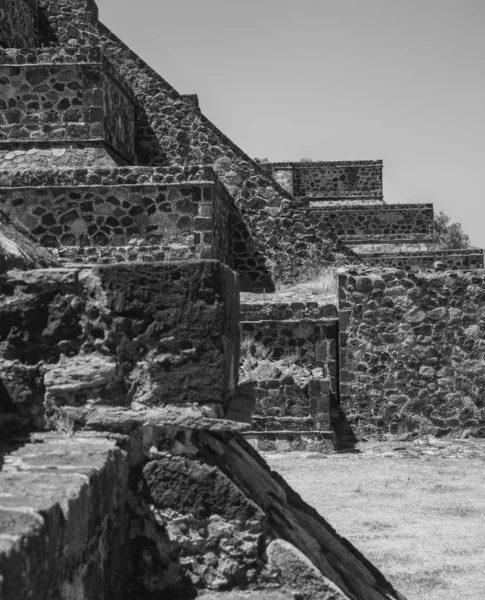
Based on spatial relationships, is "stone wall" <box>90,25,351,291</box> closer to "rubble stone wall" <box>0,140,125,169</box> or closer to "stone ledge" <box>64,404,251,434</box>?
"rubble stone wall" <box>0,140,125,169</box>

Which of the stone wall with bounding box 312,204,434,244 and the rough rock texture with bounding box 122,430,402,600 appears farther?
the stone wall with bounding box 312,204,434,244

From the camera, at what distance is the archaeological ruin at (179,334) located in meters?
2.80

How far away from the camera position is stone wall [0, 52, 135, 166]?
45.2 feet

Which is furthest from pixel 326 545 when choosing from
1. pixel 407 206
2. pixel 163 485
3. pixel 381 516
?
pixel 407 206

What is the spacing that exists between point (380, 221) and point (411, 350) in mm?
15341

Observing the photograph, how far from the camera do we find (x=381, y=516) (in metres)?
7.34

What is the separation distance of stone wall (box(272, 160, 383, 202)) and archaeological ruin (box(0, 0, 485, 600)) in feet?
0.21

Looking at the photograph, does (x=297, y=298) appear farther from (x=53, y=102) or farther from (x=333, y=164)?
(x=333, y=164)

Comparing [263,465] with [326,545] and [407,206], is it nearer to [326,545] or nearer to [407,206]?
[326,545]

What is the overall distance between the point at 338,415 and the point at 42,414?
898 cm

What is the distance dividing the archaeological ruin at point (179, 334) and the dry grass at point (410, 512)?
145 cm

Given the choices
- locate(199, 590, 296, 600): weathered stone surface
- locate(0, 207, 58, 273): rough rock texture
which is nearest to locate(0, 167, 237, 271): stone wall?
locate(0, 207, 58, 273): rough rock texture

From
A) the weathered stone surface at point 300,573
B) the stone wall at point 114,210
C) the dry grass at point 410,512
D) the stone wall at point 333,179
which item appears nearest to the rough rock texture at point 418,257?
the stone wall at point 333,179

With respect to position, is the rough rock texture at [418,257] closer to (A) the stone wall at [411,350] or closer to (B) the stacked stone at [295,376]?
(A) the stone wall at [411,350]
